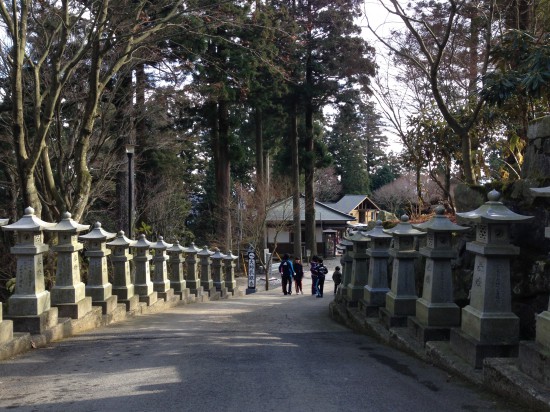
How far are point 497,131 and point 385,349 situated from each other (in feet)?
29.5

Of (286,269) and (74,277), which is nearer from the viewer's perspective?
(74,277)

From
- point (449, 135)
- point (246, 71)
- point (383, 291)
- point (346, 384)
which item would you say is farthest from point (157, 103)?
point (346, 384)

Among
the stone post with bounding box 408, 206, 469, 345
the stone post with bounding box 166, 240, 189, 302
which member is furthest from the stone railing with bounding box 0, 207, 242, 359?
the stone post with bounding box 408, 206, 469, 345

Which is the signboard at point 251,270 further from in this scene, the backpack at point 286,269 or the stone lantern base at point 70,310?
the stone lantern base at point 70,310

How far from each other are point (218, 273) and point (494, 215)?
20287 millimetres

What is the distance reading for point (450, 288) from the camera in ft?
24.1

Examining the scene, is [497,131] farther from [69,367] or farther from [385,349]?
[69,367]

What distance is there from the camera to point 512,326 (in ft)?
19.0

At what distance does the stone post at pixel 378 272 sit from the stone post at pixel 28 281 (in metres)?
5.44

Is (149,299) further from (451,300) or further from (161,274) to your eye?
(451,300)

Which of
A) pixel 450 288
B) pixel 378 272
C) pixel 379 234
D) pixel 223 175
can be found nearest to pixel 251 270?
pixel 223 175

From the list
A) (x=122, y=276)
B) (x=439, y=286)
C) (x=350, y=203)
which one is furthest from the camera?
(x=350, y=203)

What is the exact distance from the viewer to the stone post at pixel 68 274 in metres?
9.27

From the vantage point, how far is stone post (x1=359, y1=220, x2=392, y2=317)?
33.4 feet
